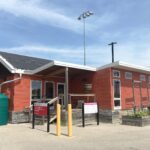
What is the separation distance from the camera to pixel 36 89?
1672 centimetres

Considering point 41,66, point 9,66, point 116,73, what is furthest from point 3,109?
point 116,73

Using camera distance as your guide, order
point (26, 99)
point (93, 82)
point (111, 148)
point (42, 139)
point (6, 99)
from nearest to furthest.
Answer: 1. point (111, 148)
2. point (42, 139)
3. point (6, 99)
4. point (26, 99)
5. point (93, 82)

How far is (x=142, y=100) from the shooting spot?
1867cm

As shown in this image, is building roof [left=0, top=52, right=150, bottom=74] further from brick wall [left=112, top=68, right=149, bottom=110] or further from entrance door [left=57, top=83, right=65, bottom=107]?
entrance door [left=57, top=83, right=65, bottom=107]

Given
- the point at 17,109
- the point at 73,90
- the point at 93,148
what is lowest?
the point at 93,148

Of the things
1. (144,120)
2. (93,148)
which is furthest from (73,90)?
(93,148)

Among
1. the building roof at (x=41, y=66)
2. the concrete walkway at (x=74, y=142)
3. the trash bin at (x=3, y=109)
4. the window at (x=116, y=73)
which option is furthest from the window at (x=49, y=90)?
the concrete walkway at (x=74, y=142)

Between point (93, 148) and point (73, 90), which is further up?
point (73, 90)

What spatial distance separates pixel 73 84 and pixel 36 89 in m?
3.09

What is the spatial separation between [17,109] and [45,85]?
2.68 metres

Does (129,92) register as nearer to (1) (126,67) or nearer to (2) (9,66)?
(1) (126,67)

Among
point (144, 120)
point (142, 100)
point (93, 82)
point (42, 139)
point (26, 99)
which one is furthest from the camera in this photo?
point (142, 100)

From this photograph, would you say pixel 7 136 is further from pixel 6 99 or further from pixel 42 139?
pixel 6 99

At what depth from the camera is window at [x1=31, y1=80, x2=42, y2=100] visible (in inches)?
646
